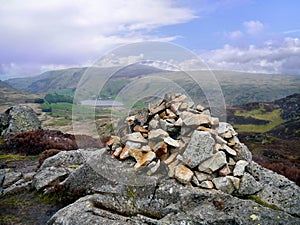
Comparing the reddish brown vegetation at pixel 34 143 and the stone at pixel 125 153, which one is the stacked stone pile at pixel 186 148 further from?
the reddish brown vegetation at pixel 34 143

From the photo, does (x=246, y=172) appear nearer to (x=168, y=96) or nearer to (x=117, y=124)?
(x=168, y=96)

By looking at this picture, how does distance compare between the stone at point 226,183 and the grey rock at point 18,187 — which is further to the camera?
the grey rock at point 18,187

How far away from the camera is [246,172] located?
1038 cm

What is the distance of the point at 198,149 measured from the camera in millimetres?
9859

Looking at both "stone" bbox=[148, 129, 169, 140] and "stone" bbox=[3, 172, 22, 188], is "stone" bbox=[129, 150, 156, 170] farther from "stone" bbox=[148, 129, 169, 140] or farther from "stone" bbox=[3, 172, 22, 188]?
"stone" bbox=[3, 172, 22, 188]

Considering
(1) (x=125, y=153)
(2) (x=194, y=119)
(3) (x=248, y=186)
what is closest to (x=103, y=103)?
(1) (x=125, y=153)

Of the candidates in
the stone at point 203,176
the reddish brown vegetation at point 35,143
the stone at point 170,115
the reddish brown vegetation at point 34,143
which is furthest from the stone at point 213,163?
the reddish brown vegetation at point 34,143

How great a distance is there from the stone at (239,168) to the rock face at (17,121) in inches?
967

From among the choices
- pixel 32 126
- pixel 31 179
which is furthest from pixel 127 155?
pixel 32 126

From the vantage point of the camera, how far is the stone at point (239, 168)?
32.3 feet

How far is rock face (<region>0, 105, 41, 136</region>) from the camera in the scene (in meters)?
28.1

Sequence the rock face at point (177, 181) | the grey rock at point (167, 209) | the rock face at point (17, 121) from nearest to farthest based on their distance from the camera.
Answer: the grey rock at point (167, 209) < the rock face at point (177, 181) < the rock face at point (17, 121)

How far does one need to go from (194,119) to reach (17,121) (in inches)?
948

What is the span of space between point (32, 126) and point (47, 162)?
15.8m
